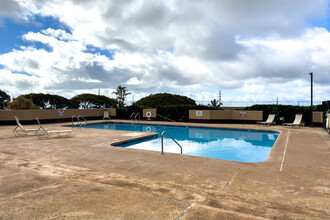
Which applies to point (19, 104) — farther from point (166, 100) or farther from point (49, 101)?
point (166, 100)

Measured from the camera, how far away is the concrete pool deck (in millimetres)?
2762

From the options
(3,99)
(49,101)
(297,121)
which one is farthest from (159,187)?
(3,99)

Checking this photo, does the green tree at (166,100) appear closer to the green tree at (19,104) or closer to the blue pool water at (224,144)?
the green tree at (19,104)

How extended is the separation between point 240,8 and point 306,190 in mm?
8470

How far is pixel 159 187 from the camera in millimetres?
3637

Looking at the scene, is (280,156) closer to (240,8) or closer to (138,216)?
(138,216)

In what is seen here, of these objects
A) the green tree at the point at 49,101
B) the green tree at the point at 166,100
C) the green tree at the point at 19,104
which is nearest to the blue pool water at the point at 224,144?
the green tree at the point at 19,104

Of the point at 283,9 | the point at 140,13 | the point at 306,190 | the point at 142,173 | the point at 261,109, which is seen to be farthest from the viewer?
the point at 261,109

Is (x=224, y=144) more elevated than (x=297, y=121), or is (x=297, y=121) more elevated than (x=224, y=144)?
(x=297, y=121)

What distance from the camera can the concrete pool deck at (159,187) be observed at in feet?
9.06

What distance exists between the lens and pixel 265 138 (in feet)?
39.6

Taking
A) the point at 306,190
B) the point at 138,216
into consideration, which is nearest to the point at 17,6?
the point at 138,216

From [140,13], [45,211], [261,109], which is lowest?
[45,211]

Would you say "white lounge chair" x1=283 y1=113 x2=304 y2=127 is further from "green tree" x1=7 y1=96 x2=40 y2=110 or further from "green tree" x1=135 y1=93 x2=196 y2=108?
"green tree" x1=135 y1=93 x2=196 y2=108
